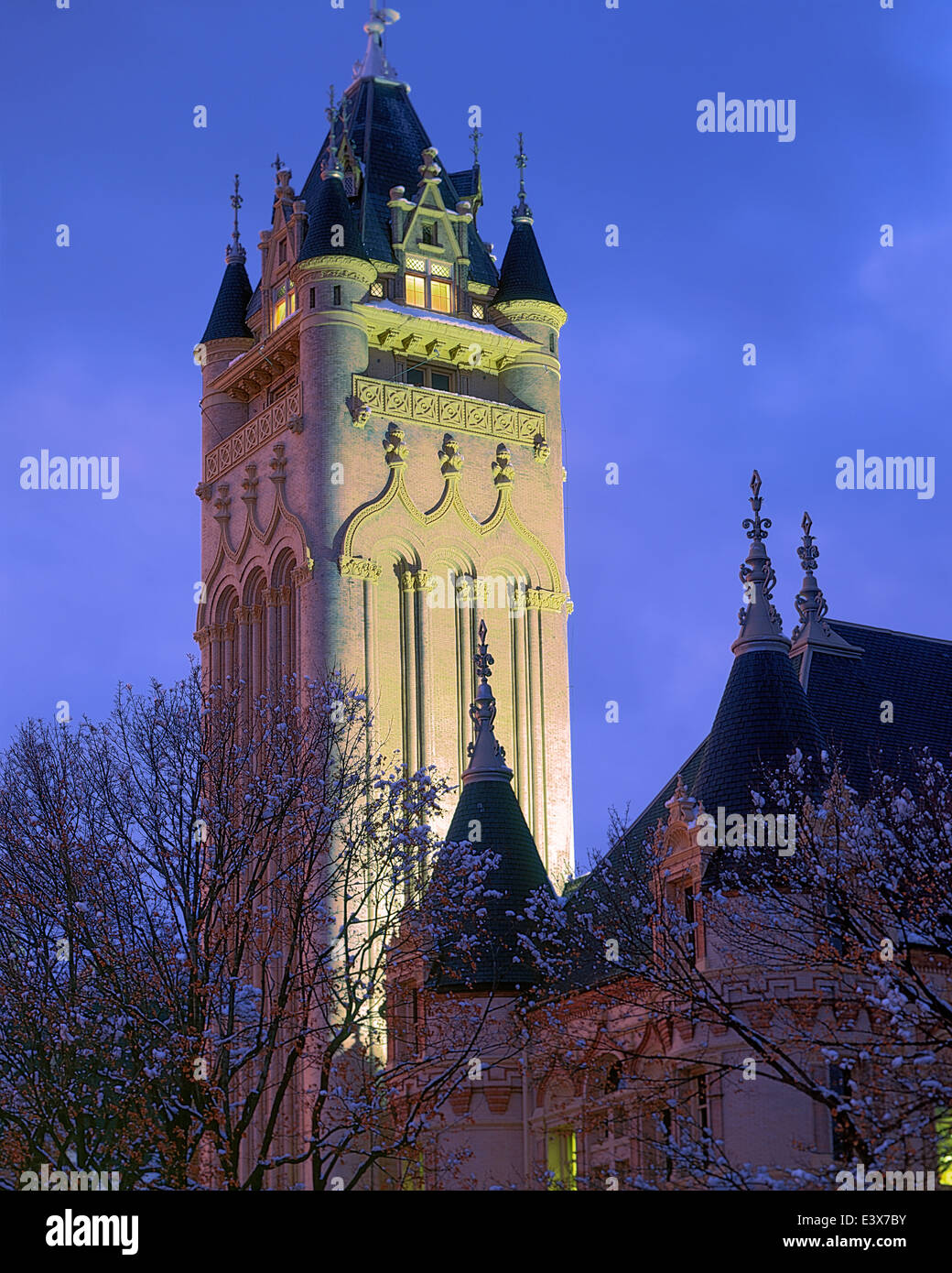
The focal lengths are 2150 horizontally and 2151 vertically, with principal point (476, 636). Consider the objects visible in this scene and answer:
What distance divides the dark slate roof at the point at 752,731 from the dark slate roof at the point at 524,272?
1307 inches

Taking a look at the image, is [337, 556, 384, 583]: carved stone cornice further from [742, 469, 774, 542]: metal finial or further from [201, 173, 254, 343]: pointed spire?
[742, 469, 774, 542]: metal finial

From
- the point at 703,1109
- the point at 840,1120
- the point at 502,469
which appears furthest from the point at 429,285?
the point at 840,1120

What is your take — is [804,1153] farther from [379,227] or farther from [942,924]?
[379,227]

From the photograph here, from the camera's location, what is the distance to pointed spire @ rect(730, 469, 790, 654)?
34062 mm

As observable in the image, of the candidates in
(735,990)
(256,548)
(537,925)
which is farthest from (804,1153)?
(256,548)

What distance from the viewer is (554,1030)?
106ft

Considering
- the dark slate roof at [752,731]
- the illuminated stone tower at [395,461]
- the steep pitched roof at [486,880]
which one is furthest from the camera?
the illuminated stone tower at [395,461]

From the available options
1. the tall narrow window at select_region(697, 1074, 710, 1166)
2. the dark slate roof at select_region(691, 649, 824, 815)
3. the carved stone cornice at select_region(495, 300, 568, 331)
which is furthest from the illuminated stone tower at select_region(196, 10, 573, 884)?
the tall narrow window at select_region(697, 1074, 710, 1166)

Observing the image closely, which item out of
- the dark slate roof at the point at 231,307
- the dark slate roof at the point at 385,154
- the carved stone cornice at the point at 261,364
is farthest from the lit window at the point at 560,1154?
the dark slate roof at the point at 231,307

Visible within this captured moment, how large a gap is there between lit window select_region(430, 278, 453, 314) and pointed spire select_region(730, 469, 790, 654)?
31151 mm

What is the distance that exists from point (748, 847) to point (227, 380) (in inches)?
1504

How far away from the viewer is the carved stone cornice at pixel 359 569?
59.2m

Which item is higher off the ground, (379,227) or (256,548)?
(379,227)

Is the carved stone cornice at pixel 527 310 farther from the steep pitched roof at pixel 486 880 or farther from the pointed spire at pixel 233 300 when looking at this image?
the steep pitched roof at pixel 486 880
